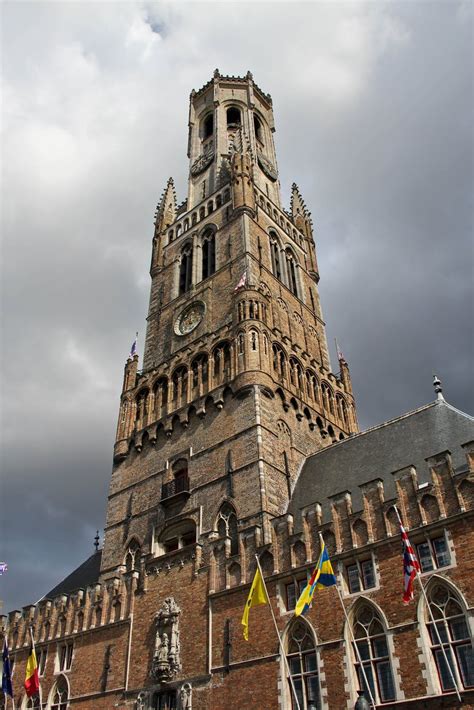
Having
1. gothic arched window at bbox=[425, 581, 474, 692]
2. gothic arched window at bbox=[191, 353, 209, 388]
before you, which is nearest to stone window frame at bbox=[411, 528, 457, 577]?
gothic arched window at bbox=[425, 581, 474, 692]

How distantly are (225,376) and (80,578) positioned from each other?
50.0 ft

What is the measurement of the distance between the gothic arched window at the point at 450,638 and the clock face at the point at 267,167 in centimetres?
3655

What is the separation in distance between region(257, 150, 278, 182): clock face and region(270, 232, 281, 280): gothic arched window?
379 inches

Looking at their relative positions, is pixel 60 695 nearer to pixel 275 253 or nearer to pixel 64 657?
pixel 64 657

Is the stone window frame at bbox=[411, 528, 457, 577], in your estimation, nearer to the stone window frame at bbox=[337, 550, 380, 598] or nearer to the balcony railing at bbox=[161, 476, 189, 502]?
the stone window frame at bbox=[337, 550, 380, 598]

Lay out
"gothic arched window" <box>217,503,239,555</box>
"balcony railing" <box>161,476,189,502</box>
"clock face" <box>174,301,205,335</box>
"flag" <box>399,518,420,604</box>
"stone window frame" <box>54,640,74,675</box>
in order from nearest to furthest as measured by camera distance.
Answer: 1. "flag" <box>399,518,420,604</box>
2. "gothic arched window" <box>217,503,239,555</box>
3. "stone window frame" <box>54,640,74,675</box>
4. "balcony railing" <box>161,476,189,502</box>
5. "clock face" <box>174,301,205,335</box>

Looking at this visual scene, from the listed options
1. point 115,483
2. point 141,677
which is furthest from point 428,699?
point 115,483

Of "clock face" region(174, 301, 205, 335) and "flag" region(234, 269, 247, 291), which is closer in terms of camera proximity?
"flag" region(234, 269, 247, 291)

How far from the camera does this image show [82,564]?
3791 cm

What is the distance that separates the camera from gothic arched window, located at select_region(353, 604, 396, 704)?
17.6m

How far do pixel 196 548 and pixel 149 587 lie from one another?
266cm

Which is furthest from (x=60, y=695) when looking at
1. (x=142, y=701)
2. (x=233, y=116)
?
(x=233, y=116)

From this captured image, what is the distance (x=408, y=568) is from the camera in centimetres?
1714

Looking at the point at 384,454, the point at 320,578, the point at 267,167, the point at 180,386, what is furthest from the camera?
the point at 267,167
